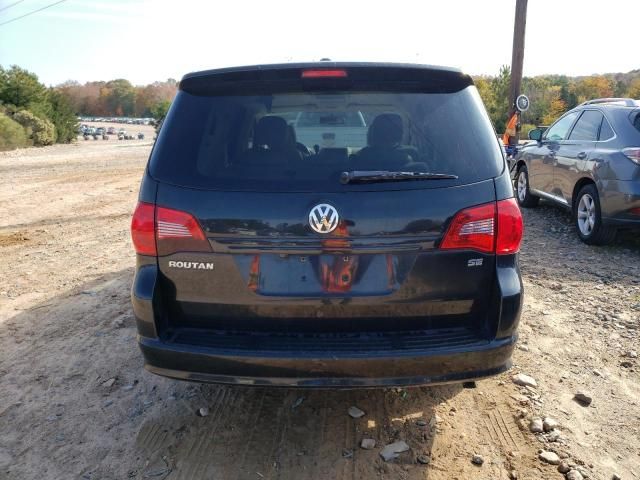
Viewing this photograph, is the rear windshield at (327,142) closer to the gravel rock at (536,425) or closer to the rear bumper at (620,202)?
the gravel rock at (536,425)

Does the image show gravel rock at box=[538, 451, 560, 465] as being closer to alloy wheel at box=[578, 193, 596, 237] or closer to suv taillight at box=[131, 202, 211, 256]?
suv taillight at box=[131, 202, 211, 256]

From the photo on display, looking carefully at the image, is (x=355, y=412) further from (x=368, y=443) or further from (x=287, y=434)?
(x=287, y=434)

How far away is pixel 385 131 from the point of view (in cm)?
262

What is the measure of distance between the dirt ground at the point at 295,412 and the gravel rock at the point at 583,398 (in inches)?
1.2

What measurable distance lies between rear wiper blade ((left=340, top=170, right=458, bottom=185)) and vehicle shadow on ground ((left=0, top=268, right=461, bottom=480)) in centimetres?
148

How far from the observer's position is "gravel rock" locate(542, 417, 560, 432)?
9.90 feet

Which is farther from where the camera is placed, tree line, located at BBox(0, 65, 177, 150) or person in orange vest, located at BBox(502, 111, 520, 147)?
tree line, located at BBox(0, 65, 177, 150)

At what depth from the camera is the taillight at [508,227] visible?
244 centimetres

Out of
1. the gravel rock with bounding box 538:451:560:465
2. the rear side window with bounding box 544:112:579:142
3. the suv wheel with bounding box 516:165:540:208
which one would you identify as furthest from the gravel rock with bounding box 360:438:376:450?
the suv wheel with bounding box 516:165:540:208

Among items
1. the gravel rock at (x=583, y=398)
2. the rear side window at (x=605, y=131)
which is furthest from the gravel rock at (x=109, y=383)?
the rear side window at (x=605, y=131)

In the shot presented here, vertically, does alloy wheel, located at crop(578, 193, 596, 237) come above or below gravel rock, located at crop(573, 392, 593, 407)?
above

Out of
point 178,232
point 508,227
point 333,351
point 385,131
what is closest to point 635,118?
point 508,227

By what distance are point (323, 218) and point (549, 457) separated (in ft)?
5.84

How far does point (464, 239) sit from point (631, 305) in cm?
332
